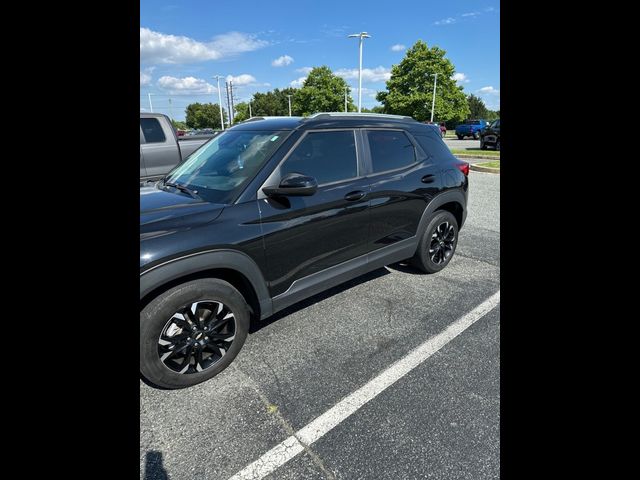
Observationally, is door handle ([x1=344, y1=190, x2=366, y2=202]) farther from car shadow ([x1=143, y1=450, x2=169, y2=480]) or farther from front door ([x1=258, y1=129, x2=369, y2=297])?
car shadow ([x1=143, y1=450, x2=169, y2=480])

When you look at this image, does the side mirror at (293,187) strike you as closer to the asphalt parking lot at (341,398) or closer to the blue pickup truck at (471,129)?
the asphalt parking lot at (341,398)

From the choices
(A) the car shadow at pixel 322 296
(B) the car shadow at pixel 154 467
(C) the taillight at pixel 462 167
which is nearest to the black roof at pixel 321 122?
(C) the taillight at pixel 462 167

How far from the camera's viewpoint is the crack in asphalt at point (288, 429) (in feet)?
6.48

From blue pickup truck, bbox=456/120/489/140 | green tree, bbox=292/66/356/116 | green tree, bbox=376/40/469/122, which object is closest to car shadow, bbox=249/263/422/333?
blue pickup truck, bbox=456/120/489/140

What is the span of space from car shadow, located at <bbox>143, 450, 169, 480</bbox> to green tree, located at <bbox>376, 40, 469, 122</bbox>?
4854 cm

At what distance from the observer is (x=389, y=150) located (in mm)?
3736

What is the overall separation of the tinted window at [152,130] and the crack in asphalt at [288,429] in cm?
607

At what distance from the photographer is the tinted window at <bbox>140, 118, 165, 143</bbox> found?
23.9 feet

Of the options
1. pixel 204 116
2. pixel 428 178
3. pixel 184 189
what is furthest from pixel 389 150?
pixel 204 116

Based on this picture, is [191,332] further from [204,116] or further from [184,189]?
[204,116]

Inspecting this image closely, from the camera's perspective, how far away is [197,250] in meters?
2.35
